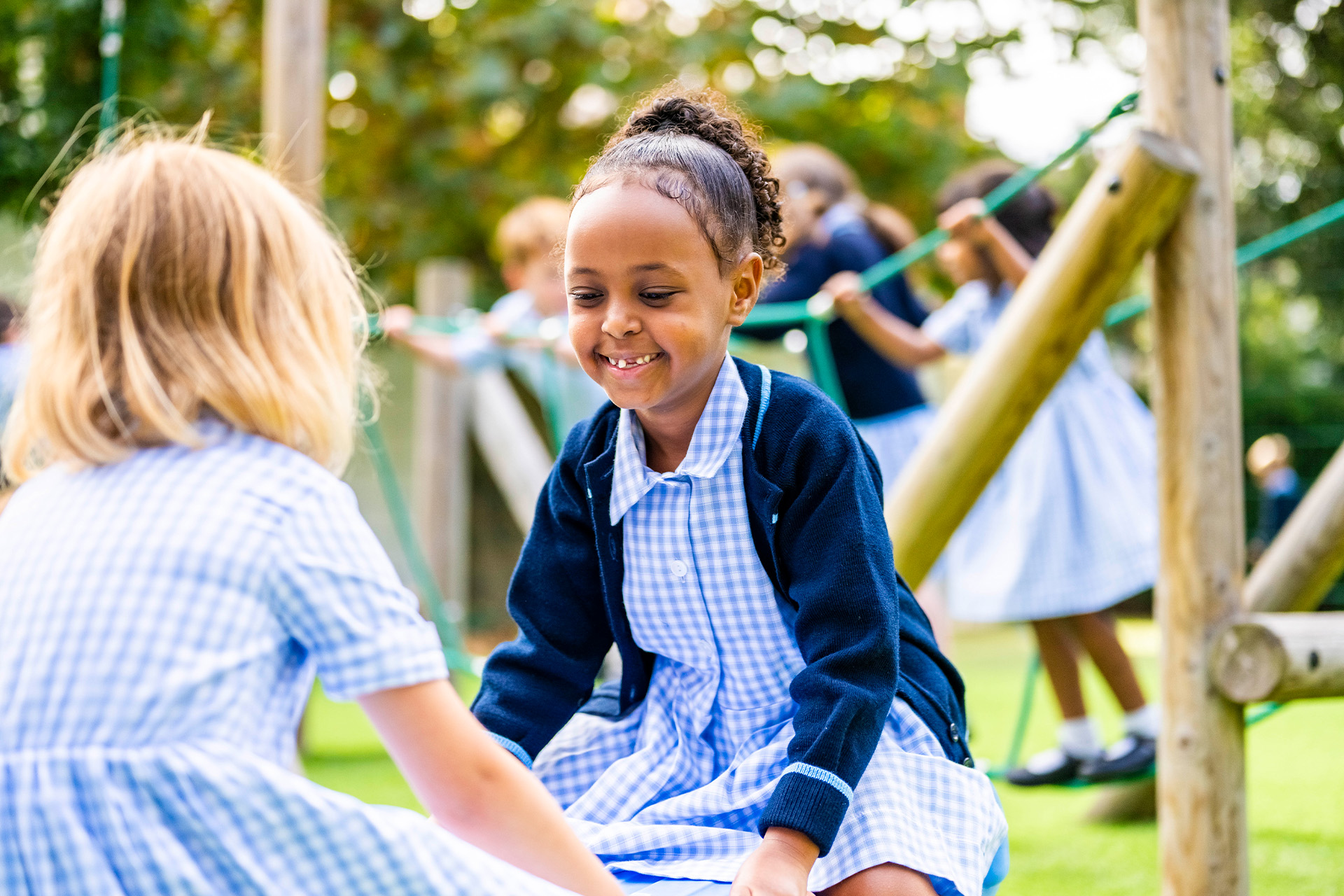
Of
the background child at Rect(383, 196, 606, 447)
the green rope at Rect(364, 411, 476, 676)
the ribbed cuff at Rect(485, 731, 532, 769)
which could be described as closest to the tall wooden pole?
the ribbed cuff at Rect(485, 731, 532, 769)

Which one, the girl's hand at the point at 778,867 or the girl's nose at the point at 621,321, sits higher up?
the girl's nose at the point at 621,321

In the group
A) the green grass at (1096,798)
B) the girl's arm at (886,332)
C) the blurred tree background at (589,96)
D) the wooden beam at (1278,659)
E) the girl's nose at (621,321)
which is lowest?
the green grass at (1096,798)

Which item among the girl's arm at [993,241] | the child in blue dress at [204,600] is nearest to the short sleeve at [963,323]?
the girl's arm at [993,241]

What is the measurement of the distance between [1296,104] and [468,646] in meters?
6.90

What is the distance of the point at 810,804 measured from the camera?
111cm

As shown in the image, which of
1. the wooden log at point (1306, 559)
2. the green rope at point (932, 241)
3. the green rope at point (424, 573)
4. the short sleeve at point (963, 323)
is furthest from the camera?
the green rope at point (424, 573)

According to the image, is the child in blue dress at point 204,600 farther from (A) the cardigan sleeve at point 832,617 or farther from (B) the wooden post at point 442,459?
(B) the wooden post at point 442,459

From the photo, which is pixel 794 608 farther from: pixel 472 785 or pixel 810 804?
pixel 472 785

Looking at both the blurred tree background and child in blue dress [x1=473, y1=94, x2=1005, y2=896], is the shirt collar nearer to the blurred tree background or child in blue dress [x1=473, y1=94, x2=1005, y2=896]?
child in blue dress [x1=473, y1=94, x2=1005, y2=896]

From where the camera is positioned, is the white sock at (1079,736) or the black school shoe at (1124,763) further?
the white sock at (1079,736)

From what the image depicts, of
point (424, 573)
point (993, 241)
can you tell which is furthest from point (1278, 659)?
point (424, 573)

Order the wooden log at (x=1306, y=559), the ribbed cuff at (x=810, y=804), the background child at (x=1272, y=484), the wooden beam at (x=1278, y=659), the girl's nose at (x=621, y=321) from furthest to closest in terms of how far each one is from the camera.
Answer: the background child at (x=1272, y=484), the wooden log at (x=1306, y=559), the wooden beam at (x=1278, y=659), the girl's nose at (x=621, y=321), the ribbed cuff at (x=810, y=804)

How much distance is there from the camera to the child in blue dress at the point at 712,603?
3.85 ft

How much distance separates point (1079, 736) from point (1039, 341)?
1.25 metres
